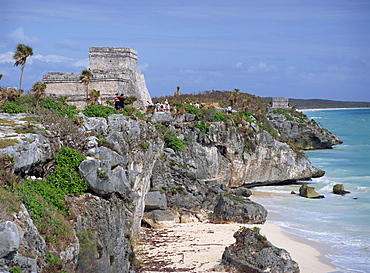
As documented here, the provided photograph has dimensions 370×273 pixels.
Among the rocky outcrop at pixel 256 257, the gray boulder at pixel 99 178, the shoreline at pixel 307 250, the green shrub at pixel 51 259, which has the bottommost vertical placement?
the shoreline at pixel 307 250

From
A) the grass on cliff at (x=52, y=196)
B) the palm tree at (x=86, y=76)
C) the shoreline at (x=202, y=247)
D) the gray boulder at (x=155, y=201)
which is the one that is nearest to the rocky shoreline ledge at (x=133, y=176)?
the gray boulder at (x=155, y=201)

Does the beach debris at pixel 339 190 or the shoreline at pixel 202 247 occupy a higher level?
the beach debris at pixel 339 190

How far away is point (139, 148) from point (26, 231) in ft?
32.7

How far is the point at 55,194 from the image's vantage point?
12898 millimetres

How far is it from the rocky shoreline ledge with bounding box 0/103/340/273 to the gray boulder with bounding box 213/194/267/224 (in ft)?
0.17

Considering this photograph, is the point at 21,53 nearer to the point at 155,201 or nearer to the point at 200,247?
the point at 155,201

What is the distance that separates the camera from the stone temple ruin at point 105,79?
Answer: 1250 inches

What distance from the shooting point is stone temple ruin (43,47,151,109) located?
3175 cm

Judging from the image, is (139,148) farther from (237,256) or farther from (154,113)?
(154,113)

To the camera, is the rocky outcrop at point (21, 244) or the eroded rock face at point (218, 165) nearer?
the rocky outcrop at point (21, 244)

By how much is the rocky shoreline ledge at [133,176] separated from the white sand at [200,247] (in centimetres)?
90

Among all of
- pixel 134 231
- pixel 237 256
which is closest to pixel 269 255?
pixel 237 256

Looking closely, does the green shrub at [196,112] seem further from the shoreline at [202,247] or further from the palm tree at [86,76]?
the shoreline at [202,247]

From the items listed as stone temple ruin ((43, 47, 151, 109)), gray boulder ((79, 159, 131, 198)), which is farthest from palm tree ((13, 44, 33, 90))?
gray boulder ((79, 159, 131, 198))
